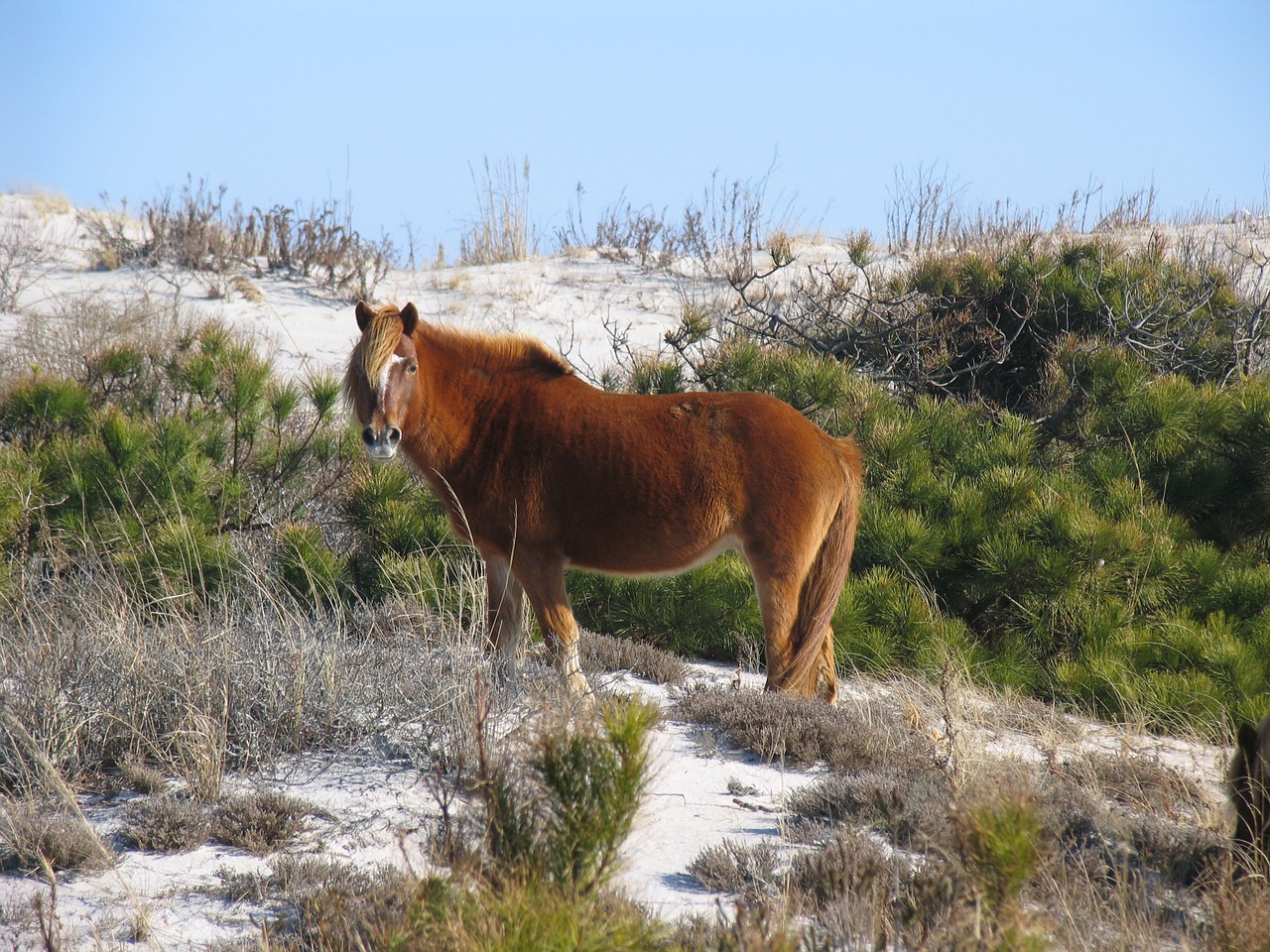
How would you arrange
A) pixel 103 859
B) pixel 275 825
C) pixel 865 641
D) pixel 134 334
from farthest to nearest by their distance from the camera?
pixel 134 334 → pixel 865 641 → pixel 275 825 → pixel 103 859

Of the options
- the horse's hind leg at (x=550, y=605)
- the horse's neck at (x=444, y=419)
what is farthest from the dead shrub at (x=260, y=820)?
the horse's neck at (x=444, y=419)

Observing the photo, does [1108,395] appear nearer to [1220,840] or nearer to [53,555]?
[1220,840]

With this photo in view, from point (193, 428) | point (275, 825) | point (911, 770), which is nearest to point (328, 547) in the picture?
point (193, 428)

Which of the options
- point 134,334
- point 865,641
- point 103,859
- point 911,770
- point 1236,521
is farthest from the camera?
point 134,334

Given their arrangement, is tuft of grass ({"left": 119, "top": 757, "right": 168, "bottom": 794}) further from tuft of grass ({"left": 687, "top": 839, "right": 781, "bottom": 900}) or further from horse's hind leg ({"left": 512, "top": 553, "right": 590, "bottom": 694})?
tuft of grass ({"left": 687, "top": 839, "right": 781, "bottom": 900})

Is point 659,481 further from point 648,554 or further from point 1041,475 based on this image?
point 1041,475

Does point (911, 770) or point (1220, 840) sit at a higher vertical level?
point (1220, 840)

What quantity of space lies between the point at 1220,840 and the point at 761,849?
1.67 meters

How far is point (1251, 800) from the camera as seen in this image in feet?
10.6

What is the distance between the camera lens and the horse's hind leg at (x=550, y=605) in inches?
194

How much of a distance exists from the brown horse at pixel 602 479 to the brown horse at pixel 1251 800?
7.14 feet

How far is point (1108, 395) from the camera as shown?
9.03m

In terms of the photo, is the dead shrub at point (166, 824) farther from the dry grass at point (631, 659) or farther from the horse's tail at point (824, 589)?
the horse's tail at point (824, 589)

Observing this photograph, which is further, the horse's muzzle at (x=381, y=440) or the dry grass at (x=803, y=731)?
the horse's muzzle at (x=381, y=440)
